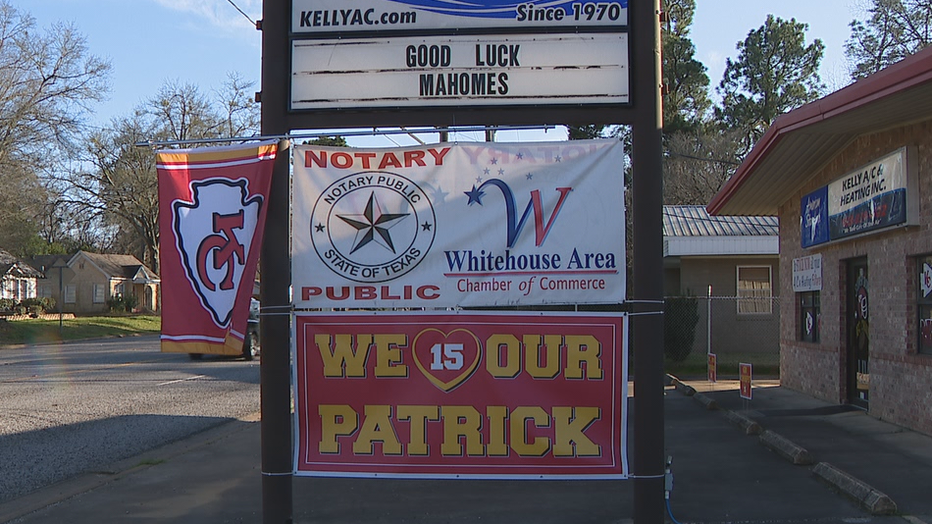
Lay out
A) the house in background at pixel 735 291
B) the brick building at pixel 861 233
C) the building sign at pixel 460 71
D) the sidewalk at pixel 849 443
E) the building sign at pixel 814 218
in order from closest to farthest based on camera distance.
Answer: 1. the building sign at pixel 460 71
2. the sidewalk at pixel 849 443
3. the brick building at pixel 861 233
4. the building sign at pixel 814 218
5. the house in background at pixel 735 291

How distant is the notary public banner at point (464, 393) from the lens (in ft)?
18.6

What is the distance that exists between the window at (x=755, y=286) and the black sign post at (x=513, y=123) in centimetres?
2040

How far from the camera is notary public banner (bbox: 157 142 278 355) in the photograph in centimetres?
560

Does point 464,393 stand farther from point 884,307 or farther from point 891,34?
point 891,34

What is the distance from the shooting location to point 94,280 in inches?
2680

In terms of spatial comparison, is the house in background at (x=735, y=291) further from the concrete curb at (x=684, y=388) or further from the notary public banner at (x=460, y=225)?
the notary public banner at (x=460, y=225)

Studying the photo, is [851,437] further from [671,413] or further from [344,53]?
[344,53]

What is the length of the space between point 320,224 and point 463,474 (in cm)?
186

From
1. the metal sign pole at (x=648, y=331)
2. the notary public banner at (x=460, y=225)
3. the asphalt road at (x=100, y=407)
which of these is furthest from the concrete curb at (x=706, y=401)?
the notary public banner at (x=460, y=225)

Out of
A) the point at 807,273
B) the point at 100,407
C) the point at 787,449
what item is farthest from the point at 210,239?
the point at 807,273

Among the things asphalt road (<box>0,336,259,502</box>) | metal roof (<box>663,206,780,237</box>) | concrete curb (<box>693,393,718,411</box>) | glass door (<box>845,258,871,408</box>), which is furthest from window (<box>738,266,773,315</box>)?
asphalt road (<box>0,336,259,502</box>)

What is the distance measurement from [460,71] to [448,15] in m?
0.39

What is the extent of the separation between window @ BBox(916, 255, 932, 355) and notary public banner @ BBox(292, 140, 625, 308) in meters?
6.39

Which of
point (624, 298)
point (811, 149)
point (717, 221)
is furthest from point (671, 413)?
point (717, 221)
